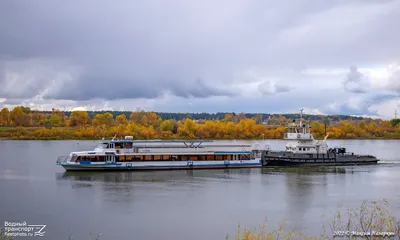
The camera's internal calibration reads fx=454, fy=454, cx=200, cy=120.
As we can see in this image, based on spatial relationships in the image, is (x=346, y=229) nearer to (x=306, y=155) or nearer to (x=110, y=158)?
(x=110, y=158)

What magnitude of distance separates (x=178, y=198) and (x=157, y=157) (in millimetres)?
16149

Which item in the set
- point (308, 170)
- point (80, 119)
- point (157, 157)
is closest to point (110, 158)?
point (157, 157)

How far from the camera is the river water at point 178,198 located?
25.1 metres

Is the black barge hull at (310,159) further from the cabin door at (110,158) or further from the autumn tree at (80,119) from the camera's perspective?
the autumn tree at (80,119)

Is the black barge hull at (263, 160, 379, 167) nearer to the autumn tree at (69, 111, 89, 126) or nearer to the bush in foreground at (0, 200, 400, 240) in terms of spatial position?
the bush in foreground at (0, 200, 400, 240)

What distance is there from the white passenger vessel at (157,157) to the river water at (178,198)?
1437mm

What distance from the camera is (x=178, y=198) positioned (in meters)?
32.8

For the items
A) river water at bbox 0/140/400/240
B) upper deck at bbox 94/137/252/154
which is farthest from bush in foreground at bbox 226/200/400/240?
upper deck at bbox 94/137/252/154

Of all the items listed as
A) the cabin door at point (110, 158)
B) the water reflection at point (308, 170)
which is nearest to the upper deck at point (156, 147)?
the cabin door at point (110, 158)

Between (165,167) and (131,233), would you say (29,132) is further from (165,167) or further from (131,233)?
(131,233)

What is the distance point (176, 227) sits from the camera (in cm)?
2489

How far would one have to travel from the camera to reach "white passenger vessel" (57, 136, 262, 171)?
4653cm

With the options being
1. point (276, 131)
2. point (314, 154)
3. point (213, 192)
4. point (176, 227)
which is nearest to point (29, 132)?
point (276, 131)

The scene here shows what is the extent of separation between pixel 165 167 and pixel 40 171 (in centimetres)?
1295
